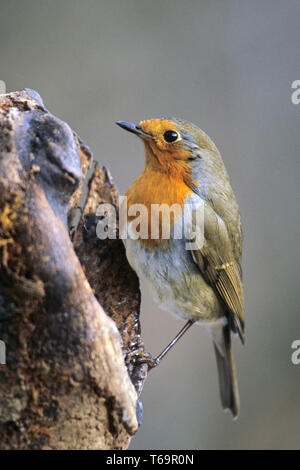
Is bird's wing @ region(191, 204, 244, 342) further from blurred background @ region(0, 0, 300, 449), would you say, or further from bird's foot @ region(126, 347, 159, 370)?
blurred background @ region(0, 0, 300, 449)

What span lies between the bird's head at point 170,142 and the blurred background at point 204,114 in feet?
5.11

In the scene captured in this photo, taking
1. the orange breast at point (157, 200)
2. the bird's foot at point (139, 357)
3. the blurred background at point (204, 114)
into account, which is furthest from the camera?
the blurred background at point (204, 114)

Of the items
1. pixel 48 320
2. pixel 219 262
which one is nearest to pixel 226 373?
pixel 219 262

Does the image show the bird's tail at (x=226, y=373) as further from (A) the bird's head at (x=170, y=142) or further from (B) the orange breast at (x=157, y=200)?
(A) the bird's head at (x=170, y=142)

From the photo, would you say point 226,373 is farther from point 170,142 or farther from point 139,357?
point 170,142

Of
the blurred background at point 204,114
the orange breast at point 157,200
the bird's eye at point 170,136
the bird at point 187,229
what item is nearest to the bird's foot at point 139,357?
the bird at point 187,229

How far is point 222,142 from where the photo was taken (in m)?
4.23

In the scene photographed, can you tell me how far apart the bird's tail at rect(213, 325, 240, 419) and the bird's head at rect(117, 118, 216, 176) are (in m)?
0.82

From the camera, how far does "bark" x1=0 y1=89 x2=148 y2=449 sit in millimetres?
1333

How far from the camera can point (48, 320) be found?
1.35m

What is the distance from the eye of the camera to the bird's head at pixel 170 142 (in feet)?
7.52

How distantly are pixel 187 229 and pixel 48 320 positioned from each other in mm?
965

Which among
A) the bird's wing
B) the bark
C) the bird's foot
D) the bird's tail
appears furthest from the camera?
the bird's tail

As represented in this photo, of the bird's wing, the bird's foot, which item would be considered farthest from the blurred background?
the bird's foot
